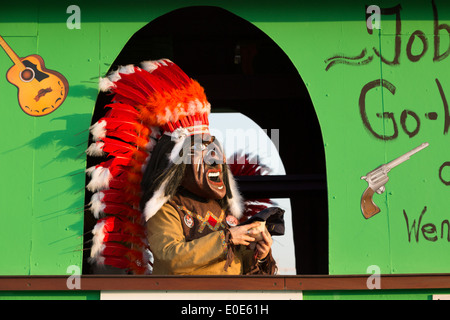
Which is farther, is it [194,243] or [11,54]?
[11,54]

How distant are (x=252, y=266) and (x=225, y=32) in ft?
5.77

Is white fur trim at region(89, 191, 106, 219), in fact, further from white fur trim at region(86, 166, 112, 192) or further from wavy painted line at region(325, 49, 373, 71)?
wavy painted line at region(325, 49, 373, 71)

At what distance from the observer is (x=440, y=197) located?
3.55 metres

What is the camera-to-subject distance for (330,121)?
3.61 meters

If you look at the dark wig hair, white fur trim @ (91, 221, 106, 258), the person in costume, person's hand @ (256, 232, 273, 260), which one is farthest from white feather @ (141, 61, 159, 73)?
person's hand @ (256, 232, 273, 260)

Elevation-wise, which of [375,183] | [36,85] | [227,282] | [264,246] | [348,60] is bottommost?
[227,282]

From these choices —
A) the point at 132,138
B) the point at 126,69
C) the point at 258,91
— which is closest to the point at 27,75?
the point at 126,69

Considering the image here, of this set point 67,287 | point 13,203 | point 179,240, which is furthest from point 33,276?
point 179,240

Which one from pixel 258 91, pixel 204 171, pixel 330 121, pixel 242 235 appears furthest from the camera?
pixel 258 91

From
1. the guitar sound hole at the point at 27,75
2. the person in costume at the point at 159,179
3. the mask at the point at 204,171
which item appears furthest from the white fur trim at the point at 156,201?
the guitar sound hole at the point at 27,75

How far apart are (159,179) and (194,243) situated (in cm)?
43

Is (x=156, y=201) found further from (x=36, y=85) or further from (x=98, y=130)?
(x=36, y=85)

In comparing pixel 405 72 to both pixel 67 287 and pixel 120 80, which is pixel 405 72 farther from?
pixel 67 287

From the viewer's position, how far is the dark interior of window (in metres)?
4.57
